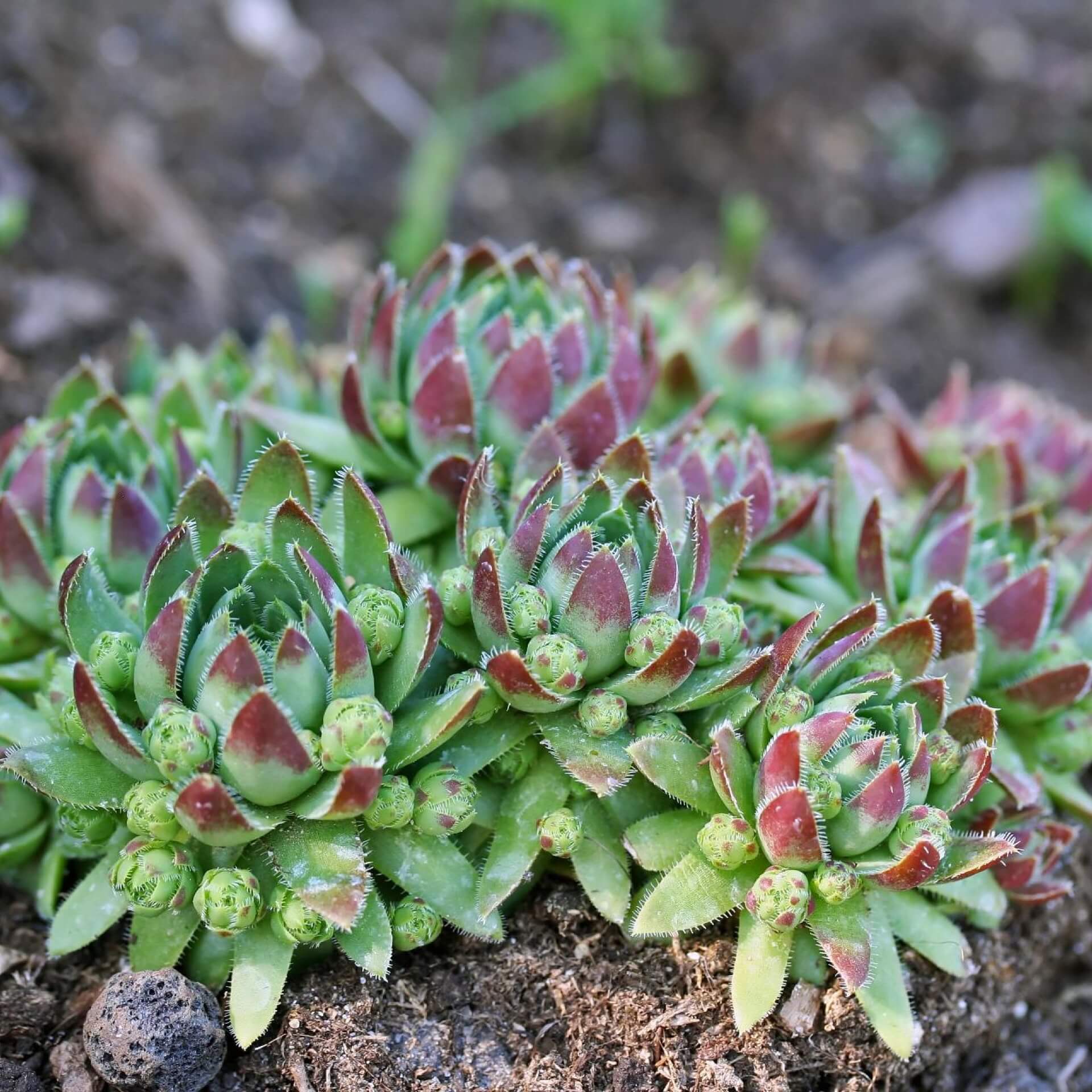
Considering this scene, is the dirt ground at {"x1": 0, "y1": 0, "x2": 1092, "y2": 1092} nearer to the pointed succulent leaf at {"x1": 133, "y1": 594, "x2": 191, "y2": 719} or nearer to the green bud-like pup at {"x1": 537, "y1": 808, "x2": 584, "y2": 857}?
the green bud-like pup at {"x1": 537, "y1": 808, "x2": 584, "y2": 857}

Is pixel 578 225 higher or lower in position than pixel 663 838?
lower

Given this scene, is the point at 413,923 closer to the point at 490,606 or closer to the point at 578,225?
the point at 490,606

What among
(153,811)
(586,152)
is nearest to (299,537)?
(153,811)

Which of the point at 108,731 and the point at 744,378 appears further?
the point at 744,378

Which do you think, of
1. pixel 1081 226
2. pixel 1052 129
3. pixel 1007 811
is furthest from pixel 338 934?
pixel 1052 129

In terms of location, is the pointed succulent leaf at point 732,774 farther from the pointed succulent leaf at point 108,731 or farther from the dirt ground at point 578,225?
the pointed succulent leaf at point 108,731

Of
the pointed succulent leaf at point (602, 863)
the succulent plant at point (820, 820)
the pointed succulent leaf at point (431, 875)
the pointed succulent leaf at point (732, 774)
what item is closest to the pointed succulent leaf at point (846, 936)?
the succulent plant at point (820, 820)
